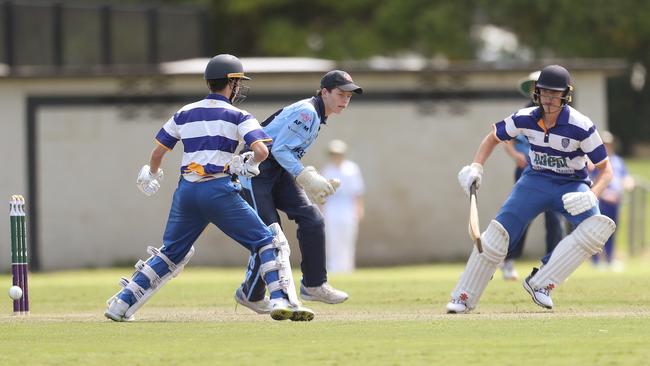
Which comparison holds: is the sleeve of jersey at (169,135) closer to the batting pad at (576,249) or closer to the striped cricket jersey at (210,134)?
the striped cricket jersey at (210,134)

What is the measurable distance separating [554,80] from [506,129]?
0.57 metres

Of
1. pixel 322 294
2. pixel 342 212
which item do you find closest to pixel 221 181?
pixel 322 294

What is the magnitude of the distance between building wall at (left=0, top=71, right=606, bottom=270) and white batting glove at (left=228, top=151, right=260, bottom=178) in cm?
1301

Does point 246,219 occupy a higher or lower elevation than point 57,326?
higher

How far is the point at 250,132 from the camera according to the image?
998 centimetres

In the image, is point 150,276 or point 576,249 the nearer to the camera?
point 150,276

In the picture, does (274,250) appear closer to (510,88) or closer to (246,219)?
(246,219)

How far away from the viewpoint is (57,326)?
1034 cm

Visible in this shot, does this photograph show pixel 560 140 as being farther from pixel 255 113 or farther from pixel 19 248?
pixel 255 113

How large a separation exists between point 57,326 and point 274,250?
159 centimetres

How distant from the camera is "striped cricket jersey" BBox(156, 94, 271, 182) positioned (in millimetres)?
10109

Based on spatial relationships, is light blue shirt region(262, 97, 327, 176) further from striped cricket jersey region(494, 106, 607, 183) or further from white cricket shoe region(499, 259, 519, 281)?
white cricket shoe region(499, 259, 519, 281)

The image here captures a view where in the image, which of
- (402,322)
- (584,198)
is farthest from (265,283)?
(584,198)

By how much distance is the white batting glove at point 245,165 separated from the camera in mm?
10039
